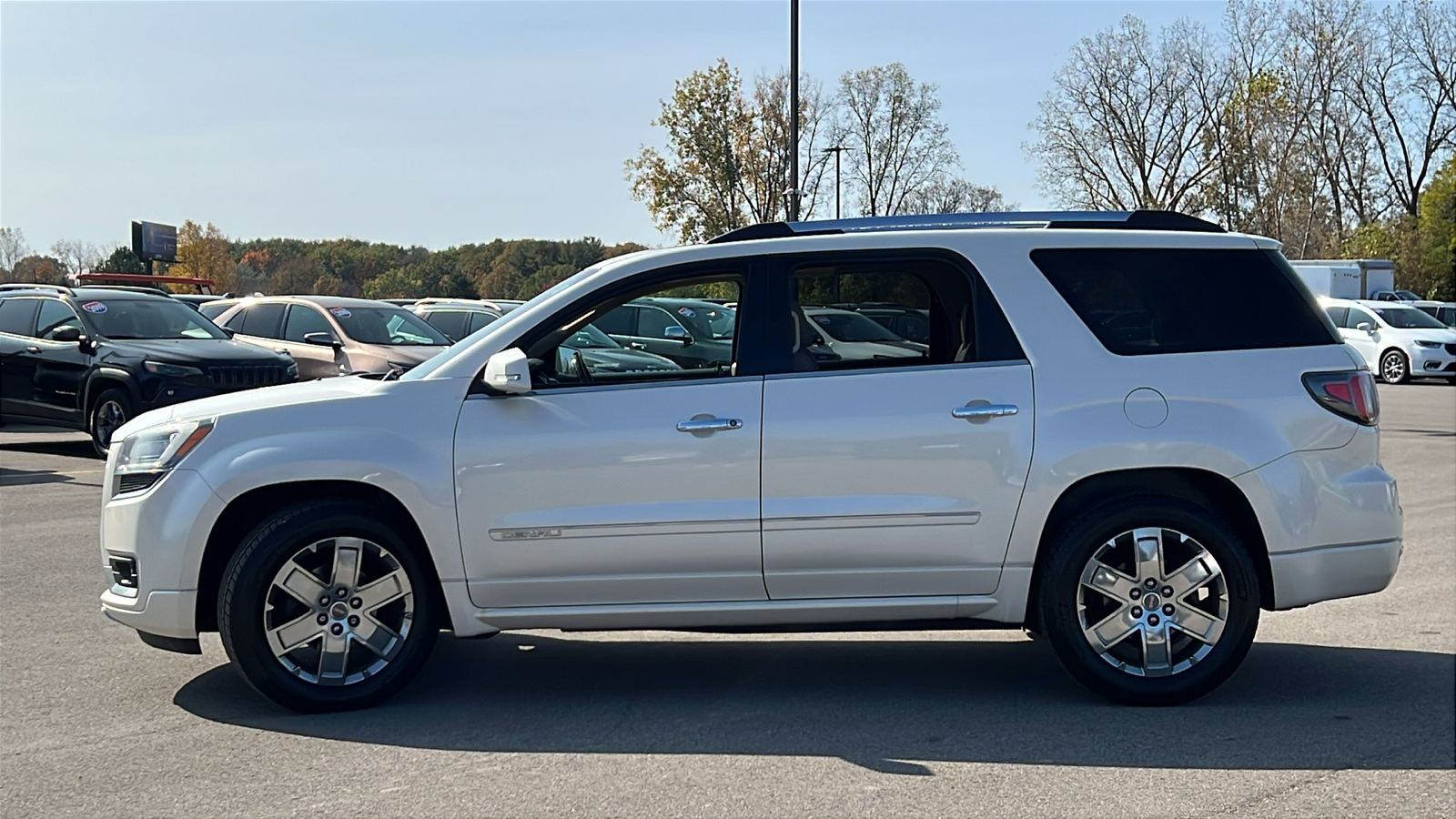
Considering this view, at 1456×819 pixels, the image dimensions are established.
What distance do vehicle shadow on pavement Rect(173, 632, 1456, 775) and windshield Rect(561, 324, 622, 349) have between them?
1.39m

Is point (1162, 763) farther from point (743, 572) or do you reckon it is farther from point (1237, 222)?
point (1237, 222)

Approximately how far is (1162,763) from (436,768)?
2.41 m

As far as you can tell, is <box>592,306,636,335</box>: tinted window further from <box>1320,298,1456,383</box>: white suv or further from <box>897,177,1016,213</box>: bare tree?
<box>897,177,1016,213</box>: bare tree

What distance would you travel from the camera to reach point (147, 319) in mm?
15242

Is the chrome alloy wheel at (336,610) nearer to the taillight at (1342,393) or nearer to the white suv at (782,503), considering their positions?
Result: the white suv at (782,503)

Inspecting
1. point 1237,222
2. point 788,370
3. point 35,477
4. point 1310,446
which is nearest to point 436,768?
point 788,370

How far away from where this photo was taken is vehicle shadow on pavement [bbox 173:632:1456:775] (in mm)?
4902

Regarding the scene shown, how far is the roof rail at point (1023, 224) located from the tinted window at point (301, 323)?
13.4 metres

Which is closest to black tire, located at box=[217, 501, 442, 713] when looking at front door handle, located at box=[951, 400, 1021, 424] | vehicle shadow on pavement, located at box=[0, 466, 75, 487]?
front door handle, located at box=[951, 400, 1021, 424]

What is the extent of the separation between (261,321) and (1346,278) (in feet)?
102

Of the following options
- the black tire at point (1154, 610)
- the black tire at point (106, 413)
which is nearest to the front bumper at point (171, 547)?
the black tire at point (1154, 610)

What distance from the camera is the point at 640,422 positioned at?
17.7ft

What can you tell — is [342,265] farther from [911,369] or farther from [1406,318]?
[911,369]

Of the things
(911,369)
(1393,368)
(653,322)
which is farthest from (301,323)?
(1393,368)
